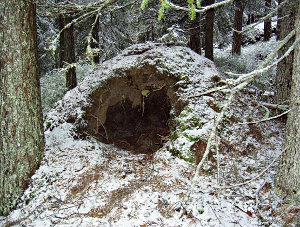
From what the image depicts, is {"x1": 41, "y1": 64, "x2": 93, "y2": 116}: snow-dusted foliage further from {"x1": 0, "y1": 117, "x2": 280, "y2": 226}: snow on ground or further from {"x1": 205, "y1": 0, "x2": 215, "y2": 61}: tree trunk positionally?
{"x1": 205, "y1": 0, "x2": 215, "y2": 61}: tree trunk

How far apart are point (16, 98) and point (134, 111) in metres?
3.07

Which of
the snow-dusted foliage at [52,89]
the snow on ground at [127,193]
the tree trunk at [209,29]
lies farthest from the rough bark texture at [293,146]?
the snow-dusted foliage at [52,89]

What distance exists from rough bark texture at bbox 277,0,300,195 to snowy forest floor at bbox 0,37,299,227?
293mm

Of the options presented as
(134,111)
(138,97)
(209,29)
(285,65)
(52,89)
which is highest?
(209,29)

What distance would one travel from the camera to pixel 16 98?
Answer: 421 cm

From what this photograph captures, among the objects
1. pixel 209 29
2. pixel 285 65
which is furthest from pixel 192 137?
pixel 209 29

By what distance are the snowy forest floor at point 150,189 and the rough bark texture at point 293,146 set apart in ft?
0.96

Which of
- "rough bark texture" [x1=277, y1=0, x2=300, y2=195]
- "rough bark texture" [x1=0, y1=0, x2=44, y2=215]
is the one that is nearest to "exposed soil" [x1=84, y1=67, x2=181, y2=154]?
"rough bark texture" [x1=0, y1=0, x2=44, y2=215]

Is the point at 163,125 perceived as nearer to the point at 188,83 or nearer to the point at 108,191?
the point at 188,83

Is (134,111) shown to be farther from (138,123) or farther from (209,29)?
(209,29)

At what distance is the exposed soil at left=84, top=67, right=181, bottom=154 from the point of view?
5.96m

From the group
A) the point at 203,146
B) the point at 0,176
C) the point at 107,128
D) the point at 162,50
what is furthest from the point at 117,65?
the point at 0,176

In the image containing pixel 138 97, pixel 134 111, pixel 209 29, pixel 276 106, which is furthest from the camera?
pixel 209 29

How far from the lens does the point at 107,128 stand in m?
6.27
